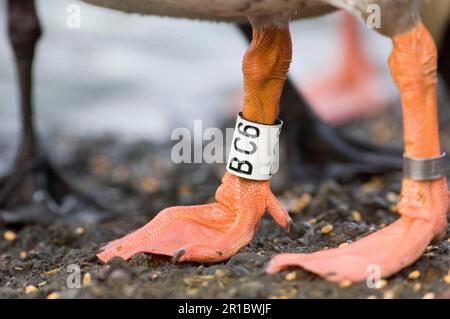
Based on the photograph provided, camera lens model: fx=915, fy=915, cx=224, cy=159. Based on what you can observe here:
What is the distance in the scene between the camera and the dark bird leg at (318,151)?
206 inches

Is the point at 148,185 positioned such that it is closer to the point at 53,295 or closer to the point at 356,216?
the point at 356,216

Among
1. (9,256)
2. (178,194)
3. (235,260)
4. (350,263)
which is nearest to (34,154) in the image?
(178,194)

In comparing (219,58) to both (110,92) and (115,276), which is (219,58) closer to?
(110,92)

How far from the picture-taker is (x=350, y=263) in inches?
106

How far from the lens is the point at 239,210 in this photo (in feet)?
10.3

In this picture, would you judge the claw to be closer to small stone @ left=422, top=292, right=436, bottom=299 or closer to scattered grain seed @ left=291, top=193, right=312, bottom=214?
small stone @ left=422, top=292, right=436, bottom=299

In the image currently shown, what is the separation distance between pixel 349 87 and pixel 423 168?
555 cm

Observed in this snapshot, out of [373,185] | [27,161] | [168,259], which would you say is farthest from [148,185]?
[168,259]

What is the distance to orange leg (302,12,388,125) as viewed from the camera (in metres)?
7.64

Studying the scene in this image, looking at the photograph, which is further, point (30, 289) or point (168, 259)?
point (168, 259)

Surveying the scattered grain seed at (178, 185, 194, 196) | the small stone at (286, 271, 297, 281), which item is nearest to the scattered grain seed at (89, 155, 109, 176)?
the scattered grain seed at (178, 185, 194, 196)

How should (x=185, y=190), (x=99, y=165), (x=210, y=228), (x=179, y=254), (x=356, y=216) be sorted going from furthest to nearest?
(x=99, y=165)
(x=185, y=190)
(x=356, y=216)
(x=210, y=228)
(x=179, y=254)

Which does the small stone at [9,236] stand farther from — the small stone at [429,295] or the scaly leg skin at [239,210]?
the small stone at [429,295]

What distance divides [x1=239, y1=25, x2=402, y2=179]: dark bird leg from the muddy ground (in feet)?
0.35
